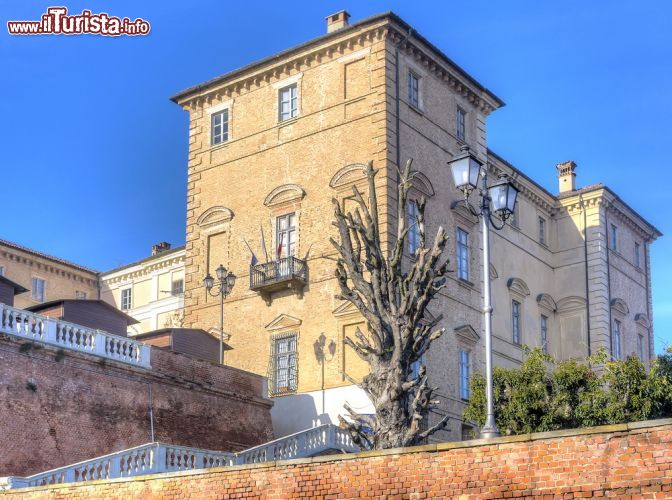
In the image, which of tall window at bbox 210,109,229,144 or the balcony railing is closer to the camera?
→ the balcony railing

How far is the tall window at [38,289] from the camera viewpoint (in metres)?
56.2

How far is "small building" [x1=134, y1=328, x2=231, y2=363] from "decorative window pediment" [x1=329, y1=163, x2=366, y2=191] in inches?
254

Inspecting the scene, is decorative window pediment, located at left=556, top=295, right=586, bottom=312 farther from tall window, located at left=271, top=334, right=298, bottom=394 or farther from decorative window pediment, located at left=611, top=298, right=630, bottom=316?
tall window, located at left=271, top=334, right=298, bottom=394

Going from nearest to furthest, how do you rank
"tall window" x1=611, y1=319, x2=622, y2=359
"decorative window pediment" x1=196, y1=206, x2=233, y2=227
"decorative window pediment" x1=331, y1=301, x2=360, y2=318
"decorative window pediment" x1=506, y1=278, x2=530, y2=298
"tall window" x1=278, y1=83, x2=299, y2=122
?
"decorative window pediment" x1=331, y1=301, x2=360, y2=318 → "tall window" x1=278, y1=83, x2=299, y2=122 → "decorative window pediment" x1=196, y1=206, x2=233, y2=227 → "decorative window pediment" x1=506, y1=278, x2=530, y2=298 → "tall window" x1=611, y1=319, x2=622, y2=359

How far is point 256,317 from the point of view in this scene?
122 ft

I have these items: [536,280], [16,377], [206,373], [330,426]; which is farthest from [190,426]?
[536,280]

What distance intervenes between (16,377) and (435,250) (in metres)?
11.2

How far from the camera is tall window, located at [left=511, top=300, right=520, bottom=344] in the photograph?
4322cm

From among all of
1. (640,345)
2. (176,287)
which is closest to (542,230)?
(640,345)

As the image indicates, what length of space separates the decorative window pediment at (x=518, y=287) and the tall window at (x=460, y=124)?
21.9ft

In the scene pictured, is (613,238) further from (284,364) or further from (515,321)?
(284,364)

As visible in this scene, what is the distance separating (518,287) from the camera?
145 feet

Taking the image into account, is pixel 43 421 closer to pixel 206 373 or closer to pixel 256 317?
pixel 206 373

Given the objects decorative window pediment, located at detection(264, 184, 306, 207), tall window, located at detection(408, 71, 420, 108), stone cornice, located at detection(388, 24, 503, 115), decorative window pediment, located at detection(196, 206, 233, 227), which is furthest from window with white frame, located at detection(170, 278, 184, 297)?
tall window, located at detection(408, 71, 420, 108)
